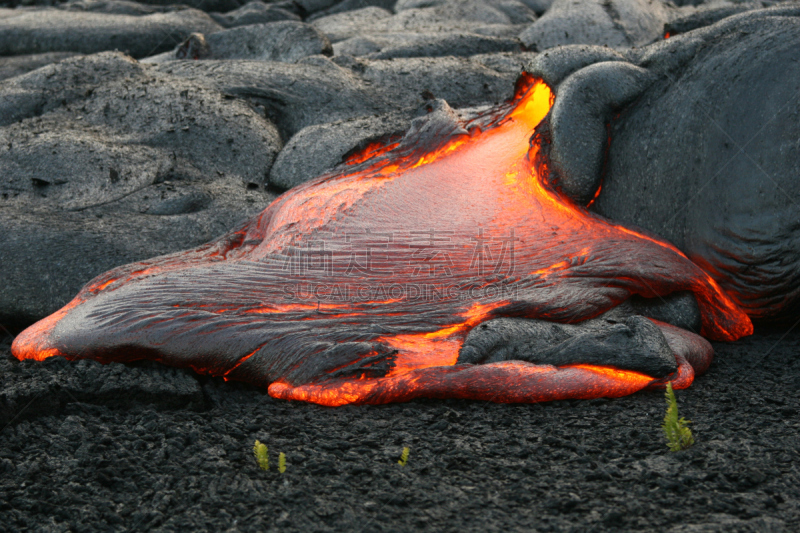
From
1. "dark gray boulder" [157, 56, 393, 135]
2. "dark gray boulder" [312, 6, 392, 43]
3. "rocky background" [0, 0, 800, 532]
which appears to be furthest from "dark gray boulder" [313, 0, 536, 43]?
"rocky background" [0, 0, 800, 532]

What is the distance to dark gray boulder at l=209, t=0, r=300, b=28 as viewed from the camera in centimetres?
1048

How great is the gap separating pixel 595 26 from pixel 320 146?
4885mm

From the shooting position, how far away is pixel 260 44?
7.71m

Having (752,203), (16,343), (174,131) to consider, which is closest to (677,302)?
(752,203)

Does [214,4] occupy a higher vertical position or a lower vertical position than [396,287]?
higher

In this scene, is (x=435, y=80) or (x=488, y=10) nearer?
(x=435, y=80)

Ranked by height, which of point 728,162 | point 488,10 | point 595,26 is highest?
point 488,10

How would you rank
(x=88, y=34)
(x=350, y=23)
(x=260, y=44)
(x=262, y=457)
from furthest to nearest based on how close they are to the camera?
1. (x=350, y=23)
2. (x=88, y=34)
3. (x=260, y=44)
4. (x=262, y=457)

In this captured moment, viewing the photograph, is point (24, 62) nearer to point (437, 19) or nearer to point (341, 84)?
point (341, 84)

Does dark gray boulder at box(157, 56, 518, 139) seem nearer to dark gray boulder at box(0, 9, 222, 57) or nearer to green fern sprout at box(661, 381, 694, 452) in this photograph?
dark gray boulder at box(0, 9, 222, 57)

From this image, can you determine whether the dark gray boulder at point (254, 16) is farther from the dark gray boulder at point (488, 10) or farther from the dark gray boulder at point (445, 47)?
the dark gray boulder at point (445, 47)

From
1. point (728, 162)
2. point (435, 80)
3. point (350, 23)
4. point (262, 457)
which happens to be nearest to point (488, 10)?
point (350, 23)

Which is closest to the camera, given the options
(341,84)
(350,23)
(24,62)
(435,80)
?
(341,84)

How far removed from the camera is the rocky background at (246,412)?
2.09m
